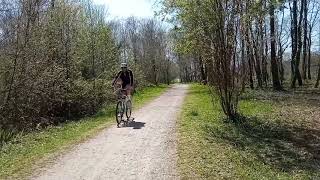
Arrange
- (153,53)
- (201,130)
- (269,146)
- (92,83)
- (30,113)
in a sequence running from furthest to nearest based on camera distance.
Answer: (153,53), (92,83), (30,113), (201,130), (269,146)

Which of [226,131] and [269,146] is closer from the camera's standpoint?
[269,146]

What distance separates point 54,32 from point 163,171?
15013mm

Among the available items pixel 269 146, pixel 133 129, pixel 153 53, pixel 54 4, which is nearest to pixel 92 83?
pixel 54 4

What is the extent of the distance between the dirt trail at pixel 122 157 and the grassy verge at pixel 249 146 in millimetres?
418

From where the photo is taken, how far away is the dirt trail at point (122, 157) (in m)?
9.26

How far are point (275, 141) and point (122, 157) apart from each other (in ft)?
20.1

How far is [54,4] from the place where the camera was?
22.9 m

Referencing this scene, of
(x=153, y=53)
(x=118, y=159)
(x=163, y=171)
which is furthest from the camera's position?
(x=153, y=53)

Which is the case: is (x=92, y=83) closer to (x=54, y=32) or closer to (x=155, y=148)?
(x=54, y=32)

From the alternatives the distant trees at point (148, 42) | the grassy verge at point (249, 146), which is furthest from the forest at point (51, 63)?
the distant trees at point (148, 42)

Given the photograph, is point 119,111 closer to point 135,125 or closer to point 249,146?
point 135,125

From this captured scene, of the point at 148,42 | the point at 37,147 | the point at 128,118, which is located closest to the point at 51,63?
the point at 128,118

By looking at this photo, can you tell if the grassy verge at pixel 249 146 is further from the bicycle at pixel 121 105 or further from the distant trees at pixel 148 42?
the distant trees at pixel 148 42

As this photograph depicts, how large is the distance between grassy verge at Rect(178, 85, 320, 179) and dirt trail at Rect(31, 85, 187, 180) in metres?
0.42
